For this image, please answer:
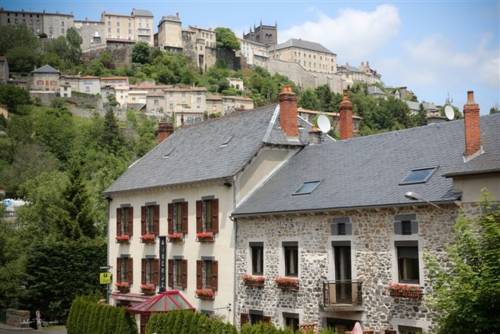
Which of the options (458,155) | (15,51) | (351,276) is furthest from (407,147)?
(15,51)

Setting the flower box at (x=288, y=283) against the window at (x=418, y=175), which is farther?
the flower box at (x=288, y=283)

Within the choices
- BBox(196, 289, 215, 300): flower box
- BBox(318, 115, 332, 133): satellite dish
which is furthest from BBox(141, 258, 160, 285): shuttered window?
BBox(318, 115, 332, 133): satellite dish

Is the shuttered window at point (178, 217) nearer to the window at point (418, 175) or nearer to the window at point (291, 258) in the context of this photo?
the window at point (291, 258)

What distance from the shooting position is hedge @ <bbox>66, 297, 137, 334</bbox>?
26880mm

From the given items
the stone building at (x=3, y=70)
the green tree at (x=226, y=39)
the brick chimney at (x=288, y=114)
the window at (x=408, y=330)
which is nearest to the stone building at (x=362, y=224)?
the window at (x=408, y=330)

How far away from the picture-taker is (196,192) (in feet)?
91.9

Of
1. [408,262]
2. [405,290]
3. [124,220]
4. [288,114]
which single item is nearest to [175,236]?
[124,220]

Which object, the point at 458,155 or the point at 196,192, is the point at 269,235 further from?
the point at 458,155

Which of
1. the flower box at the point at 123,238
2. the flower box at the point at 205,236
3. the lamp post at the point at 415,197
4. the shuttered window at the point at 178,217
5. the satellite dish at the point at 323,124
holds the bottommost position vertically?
the flower box at the point at 205,236

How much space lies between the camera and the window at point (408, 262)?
19.4 meters

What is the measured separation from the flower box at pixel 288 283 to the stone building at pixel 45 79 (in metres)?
128

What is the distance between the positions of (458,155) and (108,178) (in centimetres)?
4148

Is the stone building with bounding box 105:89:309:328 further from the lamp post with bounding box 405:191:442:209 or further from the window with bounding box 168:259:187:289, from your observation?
the lamp post with bounding box 405:191:442:209

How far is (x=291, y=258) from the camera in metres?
23.6
